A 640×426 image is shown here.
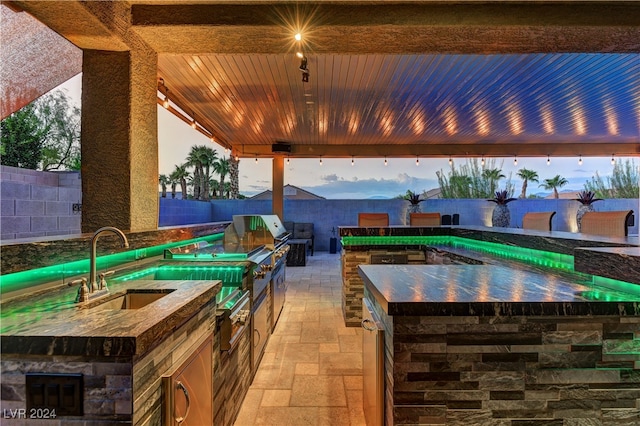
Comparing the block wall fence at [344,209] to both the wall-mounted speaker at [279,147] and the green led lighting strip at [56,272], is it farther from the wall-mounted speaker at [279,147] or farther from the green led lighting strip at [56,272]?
the green led lighting strip at [56,272]

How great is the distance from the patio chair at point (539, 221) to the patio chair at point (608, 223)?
35 cm

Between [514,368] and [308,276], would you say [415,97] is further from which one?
[514,368]

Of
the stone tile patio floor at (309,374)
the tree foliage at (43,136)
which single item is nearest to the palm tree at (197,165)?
the tree foliage at (43,136)

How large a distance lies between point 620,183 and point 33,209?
1696 centimetres

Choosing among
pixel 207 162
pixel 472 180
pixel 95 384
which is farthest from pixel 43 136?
pixel 472 180

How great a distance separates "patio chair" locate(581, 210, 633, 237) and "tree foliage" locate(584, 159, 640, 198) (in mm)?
10289

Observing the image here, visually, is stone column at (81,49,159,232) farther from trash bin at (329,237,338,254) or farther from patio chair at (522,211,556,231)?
trash bin at (329,237,338,254)

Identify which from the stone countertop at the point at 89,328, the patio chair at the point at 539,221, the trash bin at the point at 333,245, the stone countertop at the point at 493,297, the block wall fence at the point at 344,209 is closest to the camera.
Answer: the stone countertop at the point at 89,328

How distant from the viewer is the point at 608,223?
3.22m

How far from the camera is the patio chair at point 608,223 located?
299cm

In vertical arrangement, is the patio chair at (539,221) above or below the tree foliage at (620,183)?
below

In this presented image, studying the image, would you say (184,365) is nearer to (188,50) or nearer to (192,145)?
(188,50)

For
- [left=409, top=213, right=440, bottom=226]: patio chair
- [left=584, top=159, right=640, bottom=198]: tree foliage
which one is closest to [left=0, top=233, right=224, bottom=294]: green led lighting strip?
[left=409, top=213, right=440, bottom=226]: patio chair

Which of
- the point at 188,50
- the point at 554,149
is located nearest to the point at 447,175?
the point at 554,149
